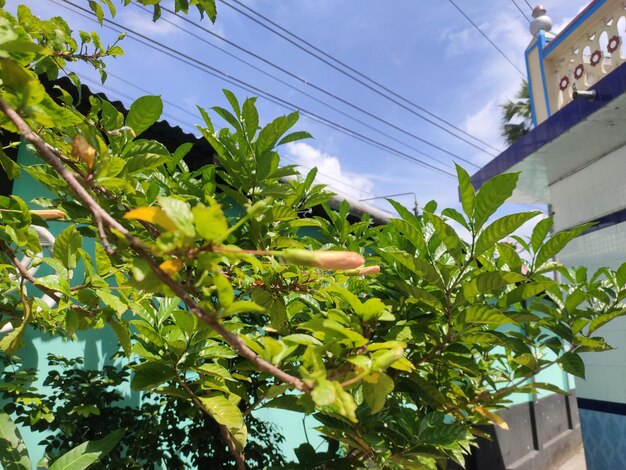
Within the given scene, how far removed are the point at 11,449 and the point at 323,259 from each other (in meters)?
0.90

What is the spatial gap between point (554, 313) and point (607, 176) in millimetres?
2972

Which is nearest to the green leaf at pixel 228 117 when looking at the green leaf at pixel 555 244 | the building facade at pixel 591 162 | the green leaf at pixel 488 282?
the green leaf at pixel 488 282

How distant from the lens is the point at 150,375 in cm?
112

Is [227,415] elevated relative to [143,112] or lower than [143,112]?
lower

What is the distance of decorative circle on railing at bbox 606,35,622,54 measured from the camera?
3.55 meters

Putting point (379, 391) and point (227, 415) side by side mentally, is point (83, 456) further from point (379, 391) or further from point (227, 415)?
point (379, 391)

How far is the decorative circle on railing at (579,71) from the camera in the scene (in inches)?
157

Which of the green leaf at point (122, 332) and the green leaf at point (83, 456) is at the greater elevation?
the green leaf at point (122, 332)

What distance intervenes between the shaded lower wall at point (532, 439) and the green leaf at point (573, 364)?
3.32 metres

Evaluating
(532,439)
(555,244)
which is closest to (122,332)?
(555,244)

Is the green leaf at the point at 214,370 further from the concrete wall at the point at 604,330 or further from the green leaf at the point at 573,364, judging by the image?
the concrete wall at the point at 604,330

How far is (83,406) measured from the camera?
162 centimetres

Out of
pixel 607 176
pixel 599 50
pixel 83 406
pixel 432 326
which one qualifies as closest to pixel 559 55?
pixel 599 50

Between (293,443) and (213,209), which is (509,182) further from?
(293,443)
